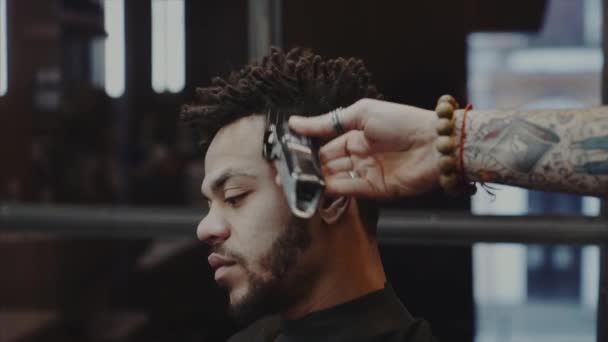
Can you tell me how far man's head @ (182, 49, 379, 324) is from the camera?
1.51 meters

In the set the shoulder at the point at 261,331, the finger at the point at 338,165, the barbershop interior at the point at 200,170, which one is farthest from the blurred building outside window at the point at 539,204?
the finger at the point at 338,165

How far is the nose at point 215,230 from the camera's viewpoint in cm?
151

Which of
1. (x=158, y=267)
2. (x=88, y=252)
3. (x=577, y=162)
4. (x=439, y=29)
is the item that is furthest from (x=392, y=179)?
(x=88, y=252)

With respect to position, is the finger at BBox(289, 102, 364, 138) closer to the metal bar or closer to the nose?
the nose

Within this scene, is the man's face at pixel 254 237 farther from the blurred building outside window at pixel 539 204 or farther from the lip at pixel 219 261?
the blurred building outside window at pixel 539 204

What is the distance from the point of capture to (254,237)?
59.5 inches

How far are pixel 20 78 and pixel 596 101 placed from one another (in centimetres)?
185

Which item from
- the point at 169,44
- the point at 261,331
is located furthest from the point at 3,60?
the point at 261,331

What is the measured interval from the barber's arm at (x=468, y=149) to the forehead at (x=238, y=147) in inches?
8.2

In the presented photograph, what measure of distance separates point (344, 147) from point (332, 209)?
0.66ft

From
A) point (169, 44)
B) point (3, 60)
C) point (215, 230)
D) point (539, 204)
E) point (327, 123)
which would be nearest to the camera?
point (327, 123)

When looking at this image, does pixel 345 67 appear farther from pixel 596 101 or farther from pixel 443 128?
pixel 596 101

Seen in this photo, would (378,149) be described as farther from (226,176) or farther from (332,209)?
(226,176)

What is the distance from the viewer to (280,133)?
1340mm
